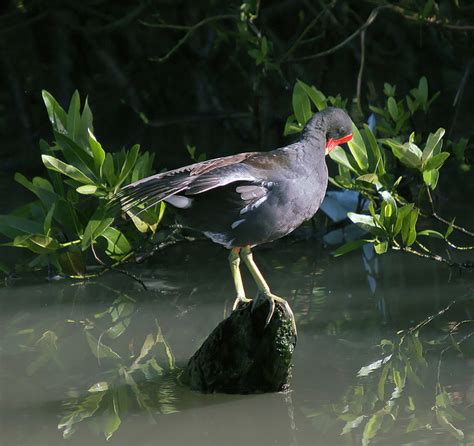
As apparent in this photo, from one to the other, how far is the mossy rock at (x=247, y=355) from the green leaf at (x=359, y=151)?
110 centimetres

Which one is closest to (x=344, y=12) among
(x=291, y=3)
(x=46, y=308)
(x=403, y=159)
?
(x=291, y=3)

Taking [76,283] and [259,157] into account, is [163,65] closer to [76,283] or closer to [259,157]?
[76,283]

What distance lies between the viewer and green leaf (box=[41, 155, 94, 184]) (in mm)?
4383

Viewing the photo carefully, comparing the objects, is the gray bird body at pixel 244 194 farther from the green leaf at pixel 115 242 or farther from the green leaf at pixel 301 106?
the green leaf at pixel 301 106

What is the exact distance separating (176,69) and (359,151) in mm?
4095

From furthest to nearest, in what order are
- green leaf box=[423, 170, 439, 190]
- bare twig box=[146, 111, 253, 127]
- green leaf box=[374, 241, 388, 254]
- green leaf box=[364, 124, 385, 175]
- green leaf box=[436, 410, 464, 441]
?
1. bare twig box=[146, 111, 253, 127]
2. green leaf box=[364, 124, 385, 175]
3. green leaf box=[423, 170, 439, 190]
4. green leaf box=[374, 241, 388, 254]
5. green leaf box=[436, 410, 464, 441]

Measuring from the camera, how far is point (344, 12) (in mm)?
6855

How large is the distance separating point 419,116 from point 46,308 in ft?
13.0

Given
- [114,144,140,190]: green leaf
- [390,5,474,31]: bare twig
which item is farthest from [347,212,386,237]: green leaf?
[390,5,474,31]: bare twig

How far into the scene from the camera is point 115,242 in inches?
191

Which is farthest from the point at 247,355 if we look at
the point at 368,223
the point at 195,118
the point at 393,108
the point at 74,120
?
the point at 195,118

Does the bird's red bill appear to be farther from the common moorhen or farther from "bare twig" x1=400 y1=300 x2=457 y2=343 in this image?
"bare twig" x1=400 y1=300 x2=457 y2=343

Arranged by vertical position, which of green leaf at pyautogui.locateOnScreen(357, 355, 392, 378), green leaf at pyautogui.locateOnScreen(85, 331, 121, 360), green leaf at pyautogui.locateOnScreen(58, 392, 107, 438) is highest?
green leaf at pyautogui.locateOnScreen(58, 392, 107, 438)

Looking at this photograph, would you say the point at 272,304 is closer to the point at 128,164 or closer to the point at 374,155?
the point at 128,164
